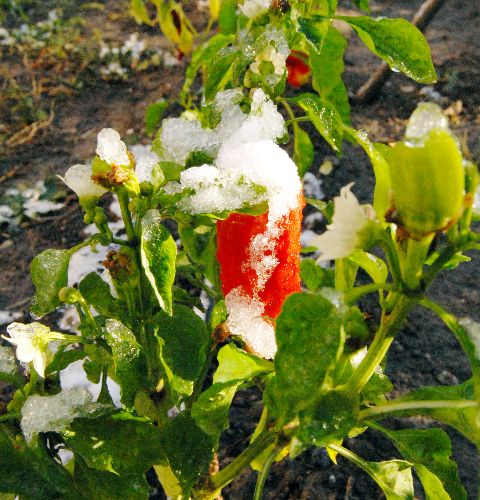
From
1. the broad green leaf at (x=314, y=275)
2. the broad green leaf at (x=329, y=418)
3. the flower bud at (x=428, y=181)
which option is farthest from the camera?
the broad green leaf at (x=314, y=275)

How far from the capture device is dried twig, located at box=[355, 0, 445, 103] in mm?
1886

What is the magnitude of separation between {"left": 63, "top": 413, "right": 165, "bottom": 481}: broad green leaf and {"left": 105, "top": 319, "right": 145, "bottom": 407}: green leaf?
32mm

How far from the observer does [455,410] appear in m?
0.54

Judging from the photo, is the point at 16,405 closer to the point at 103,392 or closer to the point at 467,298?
the point at 103,392

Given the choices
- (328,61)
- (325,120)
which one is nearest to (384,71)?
(328,61)

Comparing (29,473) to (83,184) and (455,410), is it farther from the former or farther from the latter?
(455,410)

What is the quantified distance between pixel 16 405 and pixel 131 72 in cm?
221

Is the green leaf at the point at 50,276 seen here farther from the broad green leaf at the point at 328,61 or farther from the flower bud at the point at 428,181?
the broad green leaf at the point at 328,61

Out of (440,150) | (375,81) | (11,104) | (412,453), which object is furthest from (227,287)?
(11,104)

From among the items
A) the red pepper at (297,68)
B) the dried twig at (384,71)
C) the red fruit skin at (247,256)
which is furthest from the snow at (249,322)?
the dried twig at (384,71)

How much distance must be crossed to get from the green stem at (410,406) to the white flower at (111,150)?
1.15 ft

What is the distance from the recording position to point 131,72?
2656 mm

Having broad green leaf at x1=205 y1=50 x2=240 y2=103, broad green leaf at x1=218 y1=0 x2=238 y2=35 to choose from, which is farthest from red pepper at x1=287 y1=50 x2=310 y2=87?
broad green leaf at x1=205 y1=50 x2=240 y2=103

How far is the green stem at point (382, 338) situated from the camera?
0.53 metres
